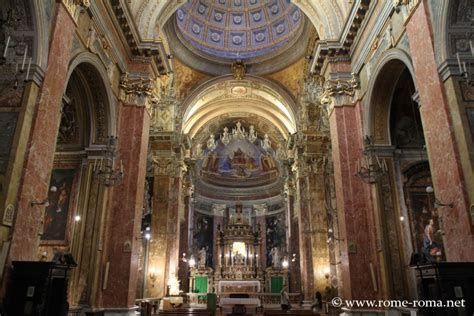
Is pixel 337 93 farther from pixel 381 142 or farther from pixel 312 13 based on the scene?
pixel 312 13

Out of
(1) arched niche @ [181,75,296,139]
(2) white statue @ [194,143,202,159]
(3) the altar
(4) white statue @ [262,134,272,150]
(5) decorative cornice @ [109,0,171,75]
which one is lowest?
(3) the altar

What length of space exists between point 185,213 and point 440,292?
55.6ft

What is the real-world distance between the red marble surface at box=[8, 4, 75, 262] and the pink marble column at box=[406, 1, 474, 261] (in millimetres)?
6150

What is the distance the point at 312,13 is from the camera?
1183 centimetres

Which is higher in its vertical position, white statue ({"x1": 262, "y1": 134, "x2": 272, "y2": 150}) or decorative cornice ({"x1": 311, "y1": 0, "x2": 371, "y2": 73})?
white statue ({"x1": 262, "y1": 134, "x2": 272, "y2": 150})

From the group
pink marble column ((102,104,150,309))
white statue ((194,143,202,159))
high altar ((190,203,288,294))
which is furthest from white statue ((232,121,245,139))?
pink marble column ((102,104,150,309))

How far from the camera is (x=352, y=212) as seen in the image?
30.3ft

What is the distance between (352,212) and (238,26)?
13.2 meters

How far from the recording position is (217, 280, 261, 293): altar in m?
21.9

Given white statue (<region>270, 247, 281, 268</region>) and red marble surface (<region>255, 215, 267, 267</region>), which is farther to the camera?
red marble surface (<region>255, 215, 267, 267</region>)

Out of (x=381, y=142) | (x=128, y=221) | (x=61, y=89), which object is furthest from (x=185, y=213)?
(x=61, y=89)

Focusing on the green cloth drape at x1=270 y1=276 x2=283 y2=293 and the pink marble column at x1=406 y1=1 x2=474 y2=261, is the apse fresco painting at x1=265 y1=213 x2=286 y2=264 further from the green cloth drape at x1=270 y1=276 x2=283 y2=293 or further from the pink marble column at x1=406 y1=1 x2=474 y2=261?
the pink marble column at x1=406 y1=1 x2=474 y2=261

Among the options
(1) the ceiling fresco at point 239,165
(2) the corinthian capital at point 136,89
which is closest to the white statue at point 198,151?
(1) the ceiling fresco at point 239,165

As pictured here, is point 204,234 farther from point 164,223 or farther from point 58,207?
point 58,207
